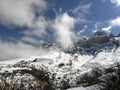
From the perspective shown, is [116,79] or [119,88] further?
[116,79]

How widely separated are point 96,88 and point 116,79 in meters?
15.2

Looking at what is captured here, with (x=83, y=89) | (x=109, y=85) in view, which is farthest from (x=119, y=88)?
(x=83, y=89)

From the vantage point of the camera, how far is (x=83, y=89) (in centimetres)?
10188

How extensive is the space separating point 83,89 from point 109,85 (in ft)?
35.0

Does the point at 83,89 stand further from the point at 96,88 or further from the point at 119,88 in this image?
the point at 119,88

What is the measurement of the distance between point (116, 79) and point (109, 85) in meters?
10.0

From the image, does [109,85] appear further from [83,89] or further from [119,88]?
[83,89]

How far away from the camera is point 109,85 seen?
102m

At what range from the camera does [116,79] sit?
110188 mm

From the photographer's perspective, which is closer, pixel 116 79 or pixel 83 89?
pixel 83 89

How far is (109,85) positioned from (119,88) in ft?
13.6

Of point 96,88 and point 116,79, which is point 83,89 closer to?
point 96,88

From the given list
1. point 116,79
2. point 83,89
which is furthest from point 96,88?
point 116,79

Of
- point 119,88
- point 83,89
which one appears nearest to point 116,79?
point 119,88
